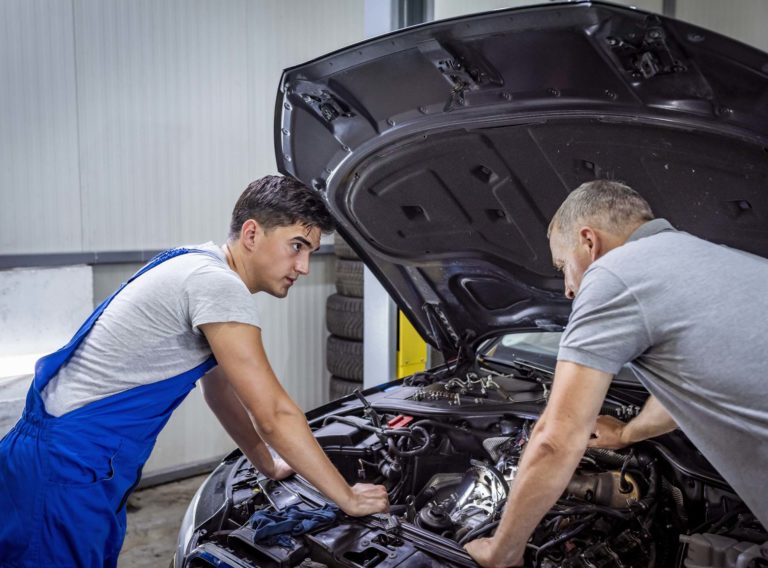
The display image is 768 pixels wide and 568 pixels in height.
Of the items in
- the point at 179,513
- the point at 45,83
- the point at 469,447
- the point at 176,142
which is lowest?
the point at 179,513

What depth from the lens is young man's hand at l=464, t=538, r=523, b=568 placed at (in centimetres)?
157

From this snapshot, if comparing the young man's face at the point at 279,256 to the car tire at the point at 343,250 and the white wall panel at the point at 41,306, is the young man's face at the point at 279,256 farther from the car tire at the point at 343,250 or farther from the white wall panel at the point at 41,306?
the car tire at the point at 343,250

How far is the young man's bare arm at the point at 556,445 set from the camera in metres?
1.41

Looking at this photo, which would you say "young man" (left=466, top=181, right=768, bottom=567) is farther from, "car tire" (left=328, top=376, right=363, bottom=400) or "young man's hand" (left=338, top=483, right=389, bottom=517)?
"car tire" (left=328, top=376, right=363, bottom=400)

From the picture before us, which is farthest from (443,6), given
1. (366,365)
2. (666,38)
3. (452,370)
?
(666,38)

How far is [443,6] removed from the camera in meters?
5.23

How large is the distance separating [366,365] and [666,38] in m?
3.08

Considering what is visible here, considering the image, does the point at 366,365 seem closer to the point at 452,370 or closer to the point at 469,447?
the point at 452,370

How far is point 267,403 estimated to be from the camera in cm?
171

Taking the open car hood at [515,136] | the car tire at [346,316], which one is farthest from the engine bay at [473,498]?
the car tire at [346,316]

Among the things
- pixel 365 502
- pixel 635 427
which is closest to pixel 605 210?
pixel 635 427

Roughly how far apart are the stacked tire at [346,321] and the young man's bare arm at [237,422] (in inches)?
103

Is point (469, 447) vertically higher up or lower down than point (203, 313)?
lower down

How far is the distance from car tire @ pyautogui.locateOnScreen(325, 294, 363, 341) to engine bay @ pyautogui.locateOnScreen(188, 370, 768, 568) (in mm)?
2116
